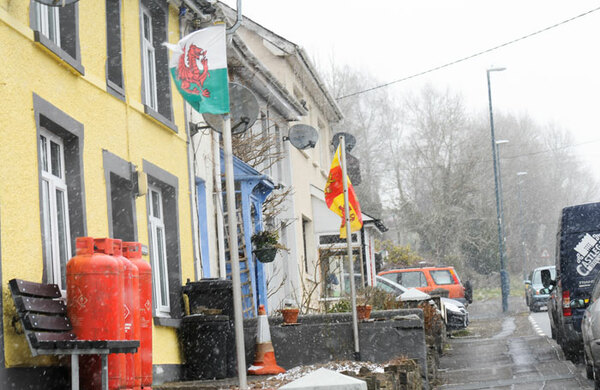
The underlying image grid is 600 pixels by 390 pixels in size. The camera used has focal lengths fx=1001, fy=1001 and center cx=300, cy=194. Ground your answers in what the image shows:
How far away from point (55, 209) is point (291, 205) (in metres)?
14.0

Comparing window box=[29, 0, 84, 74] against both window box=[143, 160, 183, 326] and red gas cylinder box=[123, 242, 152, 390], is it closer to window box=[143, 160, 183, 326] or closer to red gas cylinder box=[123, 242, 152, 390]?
red gas cylinder box=[123, 242, 152, 390]

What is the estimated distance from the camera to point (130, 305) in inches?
333

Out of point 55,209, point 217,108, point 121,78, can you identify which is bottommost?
point 55,209

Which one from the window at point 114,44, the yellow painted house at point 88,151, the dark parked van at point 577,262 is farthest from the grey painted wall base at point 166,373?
the dark parked van at point 577,262

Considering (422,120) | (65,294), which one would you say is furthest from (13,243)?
(422,120)

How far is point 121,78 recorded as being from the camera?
426 inches

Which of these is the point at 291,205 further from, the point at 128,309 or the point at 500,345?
the point at 128,309

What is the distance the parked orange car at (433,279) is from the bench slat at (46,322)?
977 inches

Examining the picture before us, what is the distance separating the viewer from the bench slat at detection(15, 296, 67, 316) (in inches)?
289

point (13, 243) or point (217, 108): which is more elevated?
point (217, 108)

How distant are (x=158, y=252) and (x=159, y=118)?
1685 mm

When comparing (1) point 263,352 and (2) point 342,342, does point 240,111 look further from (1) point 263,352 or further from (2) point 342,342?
(2) point 342,342

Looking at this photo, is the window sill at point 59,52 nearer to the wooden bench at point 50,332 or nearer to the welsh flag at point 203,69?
the welsh flag at point 203,69

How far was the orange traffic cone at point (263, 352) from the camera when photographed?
11.7 metres
